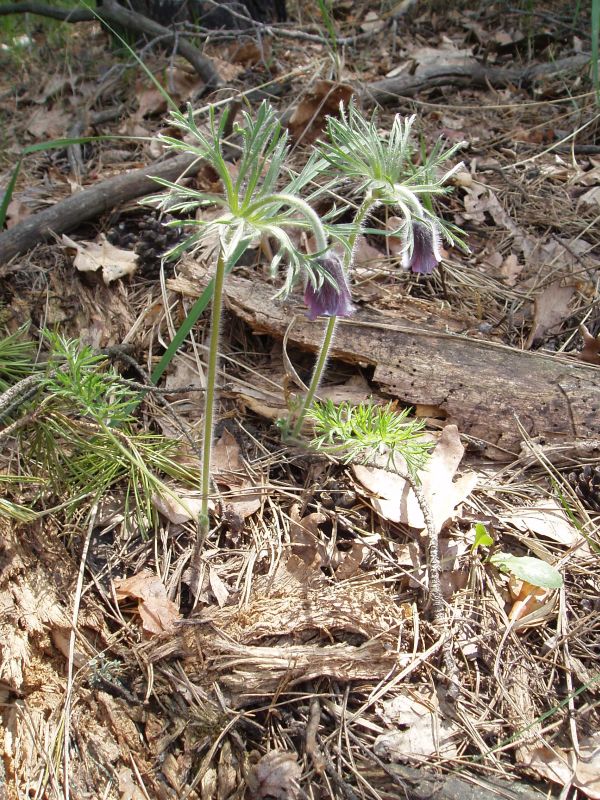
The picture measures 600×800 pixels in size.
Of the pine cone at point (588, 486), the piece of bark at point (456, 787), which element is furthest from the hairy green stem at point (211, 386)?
the pine cone at point (588, 486)

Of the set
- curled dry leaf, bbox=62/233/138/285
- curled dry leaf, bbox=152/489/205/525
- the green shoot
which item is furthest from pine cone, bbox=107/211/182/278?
curled dry leaf, bbox=152/489/205/525

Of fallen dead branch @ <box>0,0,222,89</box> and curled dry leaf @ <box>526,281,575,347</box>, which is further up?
fallen dead branch @ <box>0,0,222,89</box>

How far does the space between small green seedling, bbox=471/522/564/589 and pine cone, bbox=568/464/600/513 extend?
0.32 m

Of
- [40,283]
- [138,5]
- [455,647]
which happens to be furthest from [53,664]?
[138,5]

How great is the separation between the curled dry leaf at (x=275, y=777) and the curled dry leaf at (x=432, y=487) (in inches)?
28.7

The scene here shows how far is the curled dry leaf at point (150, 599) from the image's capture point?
1.72 meters

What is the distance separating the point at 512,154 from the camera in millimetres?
3129

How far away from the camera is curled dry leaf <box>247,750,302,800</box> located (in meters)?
1.46

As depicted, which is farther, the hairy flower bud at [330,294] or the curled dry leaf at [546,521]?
the curled dry leaf at [546,521]

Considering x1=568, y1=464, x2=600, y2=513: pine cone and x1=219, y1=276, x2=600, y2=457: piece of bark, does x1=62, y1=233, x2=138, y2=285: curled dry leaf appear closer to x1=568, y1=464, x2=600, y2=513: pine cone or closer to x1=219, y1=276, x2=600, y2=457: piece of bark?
x1=219, y1=276, x2=600, y2=457: piece of bark

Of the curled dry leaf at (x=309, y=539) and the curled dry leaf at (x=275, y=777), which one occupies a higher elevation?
the curled dry leaf at (x=309, y=539)

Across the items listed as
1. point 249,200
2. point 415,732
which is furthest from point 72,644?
point 249,200

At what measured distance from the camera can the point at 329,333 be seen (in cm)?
189

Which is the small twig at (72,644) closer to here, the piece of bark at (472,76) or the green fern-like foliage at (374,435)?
the green fern-like foliage at (374,435)
